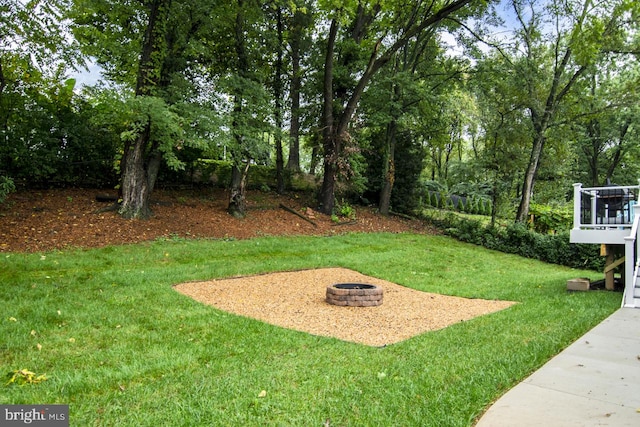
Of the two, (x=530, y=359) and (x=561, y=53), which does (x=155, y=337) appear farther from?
(x=561, y=53)

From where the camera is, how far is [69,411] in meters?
2.63

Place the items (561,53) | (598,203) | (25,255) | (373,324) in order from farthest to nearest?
(561,53) → (598,203) → (25,255) → (373,324)

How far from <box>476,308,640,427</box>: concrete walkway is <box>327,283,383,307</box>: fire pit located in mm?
2675

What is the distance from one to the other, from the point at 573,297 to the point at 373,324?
3792mm

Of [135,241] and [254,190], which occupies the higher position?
[254,190]

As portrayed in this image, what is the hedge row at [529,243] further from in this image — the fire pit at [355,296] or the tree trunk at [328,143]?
the fire pit at [355,296]

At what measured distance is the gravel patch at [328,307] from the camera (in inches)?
197

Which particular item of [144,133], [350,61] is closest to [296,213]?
[144,133]

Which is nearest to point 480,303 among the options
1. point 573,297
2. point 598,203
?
point 573,297

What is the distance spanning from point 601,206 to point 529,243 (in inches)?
196

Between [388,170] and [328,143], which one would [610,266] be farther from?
[388,170]

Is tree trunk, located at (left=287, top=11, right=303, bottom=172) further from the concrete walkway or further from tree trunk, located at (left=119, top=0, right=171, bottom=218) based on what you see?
the concrete walkway

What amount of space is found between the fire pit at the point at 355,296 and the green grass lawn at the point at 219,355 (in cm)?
144

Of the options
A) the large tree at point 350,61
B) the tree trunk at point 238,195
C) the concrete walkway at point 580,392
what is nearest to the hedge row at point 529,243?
the large tree at point 350,61
